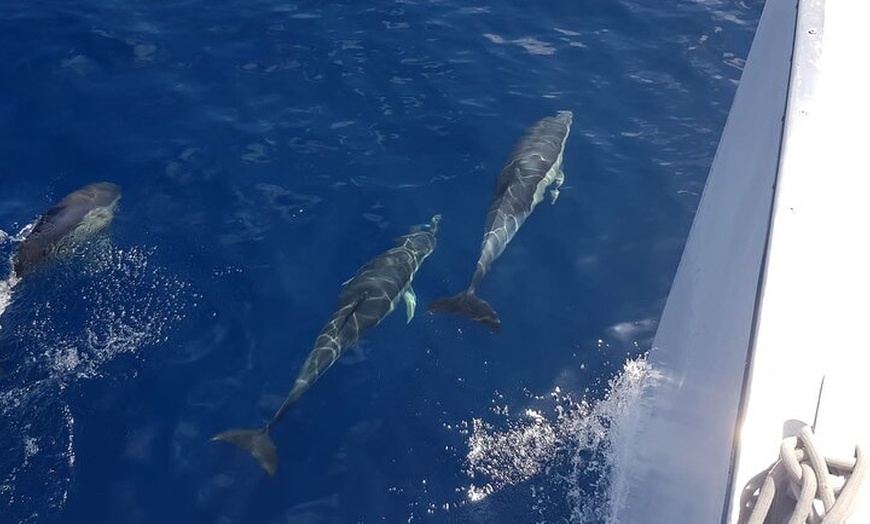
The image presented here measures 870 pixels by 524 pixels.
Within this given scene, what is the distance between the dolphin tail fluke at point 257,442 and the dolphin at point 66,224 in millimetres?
4284

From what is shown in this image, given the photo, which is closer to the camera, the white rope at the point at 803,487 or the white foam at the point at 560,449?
the white rope at the point at 803,487

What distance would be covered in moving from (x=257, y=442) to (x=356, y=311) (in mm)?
2219


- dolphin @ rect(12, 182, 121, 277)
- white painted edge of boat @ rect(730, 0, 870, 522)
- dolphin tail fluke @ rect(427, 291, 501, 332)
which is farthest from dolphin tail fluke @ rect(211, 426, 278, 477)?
white painted edge of boat @ rect(730, 0, 870, 522)

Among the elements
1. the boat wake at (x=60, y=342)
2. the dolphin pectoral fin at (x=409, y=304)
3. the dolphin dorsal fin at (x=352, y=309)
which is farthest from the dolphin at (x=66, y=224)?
the dolphin pectoral fin at (x=409, y=304)

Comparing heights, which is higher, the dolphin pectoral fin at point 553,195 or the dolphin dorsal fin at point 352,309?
the dolphin pectoral fin at point 553,195

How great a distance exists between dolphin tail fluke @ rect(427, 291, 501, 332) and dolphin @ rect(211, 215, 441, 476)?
0.52m

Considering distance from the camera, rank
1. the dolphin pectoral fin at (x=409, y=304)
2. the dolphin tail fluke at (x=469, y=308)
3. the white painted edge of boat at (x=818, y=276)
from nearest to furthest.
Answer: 1. the white painted edge of boat at (x=818, y=276)
2. the dolphin tail fluke at (x=469, y=308)
3. the dolphin pectoral fin at (x=409, y=304)

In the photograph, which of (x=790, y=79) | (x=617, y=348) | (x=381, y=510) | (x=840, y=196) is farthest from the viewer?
(x=617, y=348)

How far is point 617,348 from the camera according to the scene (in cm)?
1067

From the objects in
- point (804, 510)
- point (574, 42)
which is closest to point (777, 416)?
point (804, 510)

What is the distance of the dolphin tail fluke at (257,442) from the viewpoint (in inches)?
365

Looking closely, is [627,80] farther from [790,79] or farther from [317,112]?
[790,79]

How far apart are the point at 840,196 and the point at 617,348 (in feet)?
15.0

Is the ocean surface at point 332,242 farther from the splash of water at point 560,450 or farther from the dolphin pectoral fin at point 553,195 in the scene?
the dolphin pectoral fin at point 553,195
